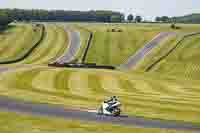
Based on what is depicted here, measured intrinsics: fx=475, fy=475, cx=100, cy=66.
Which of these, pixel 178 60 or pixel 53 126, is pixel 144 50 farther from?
pixel 53 126

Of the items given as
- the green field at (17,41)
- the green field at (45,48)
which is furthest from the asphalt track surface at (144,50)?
the green field at (17,41)

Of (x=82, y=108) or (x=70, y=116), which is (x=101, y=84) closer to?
(x=82, y=108)

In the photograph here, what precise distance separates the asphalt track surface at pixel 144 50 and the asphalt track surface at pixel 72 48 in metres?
15.7

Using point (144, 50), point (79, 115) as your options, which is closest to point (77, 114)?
point (79, 115)

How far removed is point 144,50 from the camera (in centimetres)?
13388

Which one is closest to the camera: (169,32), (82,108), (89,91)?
(82,108)

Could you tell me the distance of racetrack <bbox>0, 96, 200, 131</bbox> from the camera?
38.6 m

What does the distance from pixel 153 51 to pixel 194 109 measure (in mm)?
82657

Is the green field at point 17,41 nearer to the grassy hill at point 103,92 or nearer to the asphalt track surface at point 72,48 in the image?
the asphalt track surface at point 72,48

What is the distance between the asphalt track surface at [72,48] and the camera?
125488 millimetres

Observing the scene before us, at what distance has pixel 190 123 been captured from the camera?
40125 millimetres

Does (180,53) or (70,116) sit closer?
(70,116)

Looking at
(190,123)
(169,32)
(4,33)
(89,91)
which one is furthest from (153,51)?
(190,123)

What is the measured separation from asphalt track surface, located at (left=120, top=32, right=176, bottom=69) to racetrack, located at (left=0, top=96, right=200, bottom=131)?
72066 millimetres
